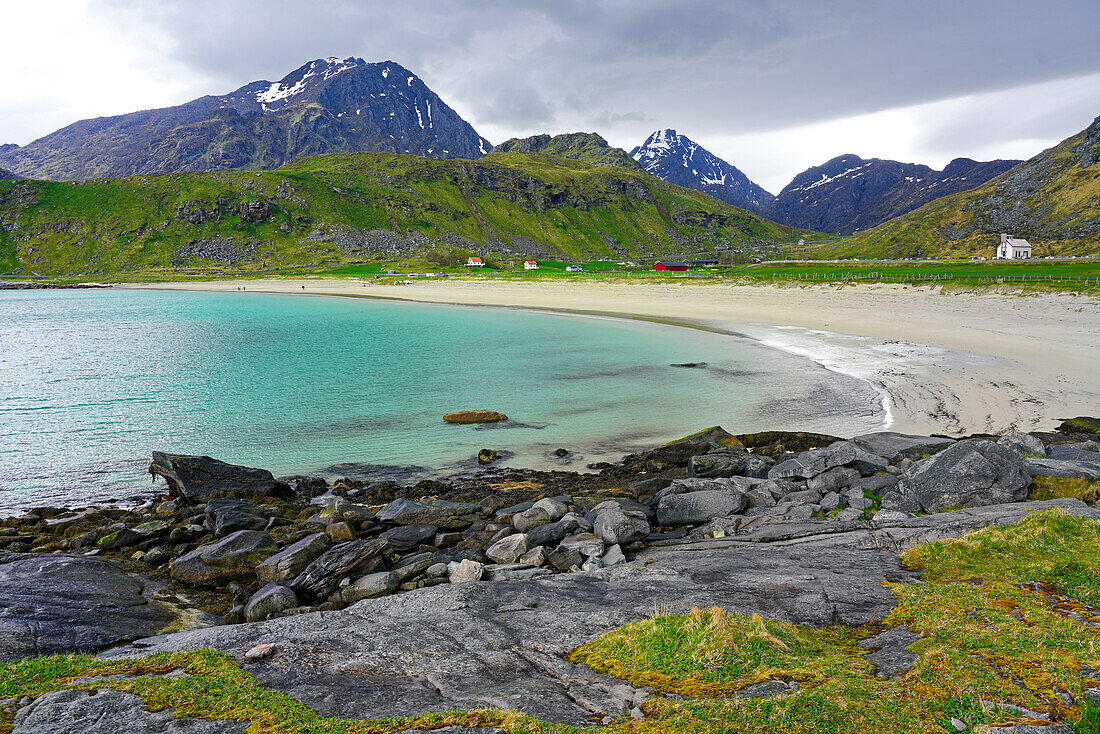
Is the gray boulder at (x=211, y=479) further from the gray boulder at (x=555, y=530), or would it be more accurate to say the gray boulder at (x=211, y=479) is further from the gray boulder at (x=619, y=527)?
the gray boulder at (x=619, y=527)

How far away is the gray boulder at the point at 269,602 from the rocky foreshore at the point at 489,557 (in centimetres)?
3

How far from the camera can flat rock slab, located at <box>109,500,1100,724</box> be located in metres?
6.30

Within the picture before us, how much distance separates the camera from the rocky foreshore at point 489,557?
739 cm

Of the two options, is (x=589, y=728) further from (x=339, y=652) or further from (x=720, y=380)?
(x=720, y=380)

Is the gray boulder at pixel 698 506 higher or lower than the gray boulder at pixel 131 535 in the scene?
higher

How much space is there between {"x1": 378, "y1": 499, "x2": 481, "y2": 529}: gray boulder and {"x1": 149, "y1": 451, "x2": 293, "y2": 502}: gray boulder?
5924 mm

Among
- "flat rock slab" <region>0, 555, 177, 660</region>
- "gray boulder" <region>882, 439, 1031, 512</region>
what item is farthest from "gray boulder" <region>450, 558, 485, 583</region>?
"gray boulder" <region>882, 439, 1031, 512</region>

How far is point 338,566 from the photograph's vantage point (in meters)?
11.6

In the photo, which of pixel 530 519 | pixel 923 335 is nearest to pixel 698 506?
pixel 530 519

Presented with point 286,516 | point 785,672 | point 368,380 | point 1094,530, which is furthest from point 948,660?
point 368,380

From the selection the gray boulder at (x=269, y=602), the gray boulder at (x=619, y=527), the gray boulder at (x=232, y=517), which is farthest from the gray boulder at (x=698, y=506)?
the gray boulder at (x=232, y=517)

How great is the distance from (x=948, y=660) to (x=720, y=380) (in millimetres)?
29951

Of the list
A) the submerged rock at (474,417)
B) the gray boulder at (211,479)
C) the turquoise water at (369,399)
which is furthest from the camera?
the submerged rock at (474,417)

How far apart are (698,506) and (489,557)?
573 centimetres
